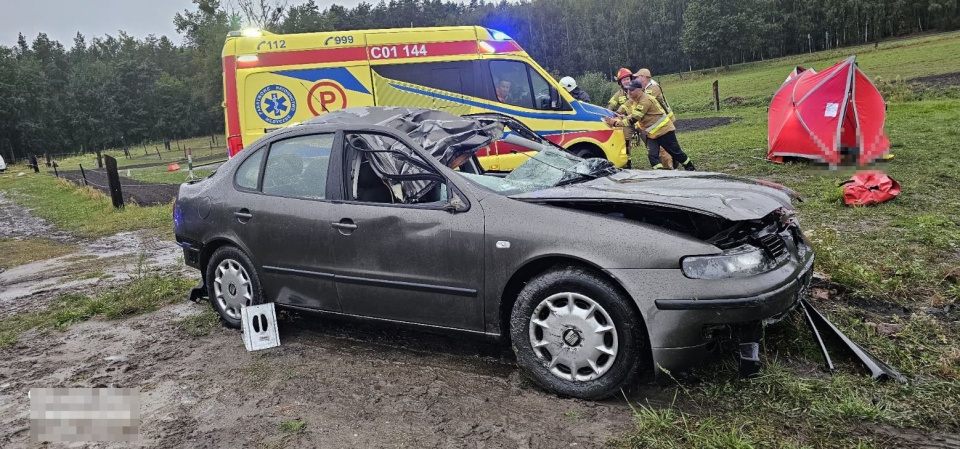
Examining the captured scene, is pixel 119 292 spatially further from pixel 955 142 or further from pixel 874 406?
pixel 955 142

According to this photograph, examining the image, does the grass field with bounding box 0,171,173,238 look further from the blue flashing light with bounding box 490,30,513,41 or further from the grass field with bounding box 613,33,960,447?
the grass field with bounding box 613,33,960,447

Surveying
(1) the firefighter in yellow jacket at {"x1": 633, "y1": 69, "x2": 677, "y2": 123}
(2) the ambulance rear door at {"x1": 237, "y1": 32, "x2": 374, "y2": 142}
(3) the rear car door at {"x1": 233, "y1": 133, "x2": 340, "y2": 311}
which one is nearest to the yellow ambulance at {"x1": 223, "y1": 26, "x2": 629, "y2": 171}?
(2) the ambulance rear door at {"x1": 237, "y1": 32, "x2": 374, "y2": 142}

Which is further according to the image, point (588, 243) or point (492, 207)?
point (492, 207)

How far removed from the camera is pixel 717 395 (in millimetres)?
3188

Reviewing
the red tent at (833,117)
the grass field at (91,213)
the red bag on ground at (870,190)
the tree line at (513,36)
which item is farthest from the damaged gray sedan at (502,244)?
the tree line at (513,36)

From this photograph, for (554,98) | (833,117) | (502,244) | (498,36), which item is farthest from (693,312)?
(833,117)

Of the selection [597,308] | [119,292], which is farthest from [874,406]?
[119,292]

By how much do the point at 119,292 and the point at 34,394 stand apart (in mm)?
2559

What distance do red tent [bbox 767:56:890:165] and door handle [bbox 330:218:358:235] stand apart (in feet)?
25.7

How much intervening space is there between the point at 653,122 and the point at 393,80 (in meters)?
3.94

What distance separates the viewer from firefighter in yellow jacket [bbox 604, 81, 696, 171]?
9.49 meters

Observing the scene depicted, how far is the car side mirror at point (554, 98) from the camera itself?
9.96 meters

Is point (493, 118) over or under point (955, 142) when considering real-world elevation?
over

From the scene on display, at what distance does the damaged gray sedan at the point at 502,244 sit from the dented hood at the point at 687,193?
13 millimetres
